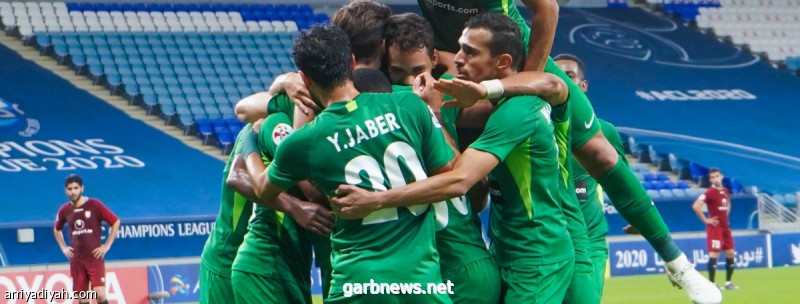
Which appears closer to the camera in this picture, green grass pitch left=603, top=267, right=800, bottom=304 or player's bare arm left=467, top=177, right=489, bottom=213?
player's bare arm left=467, top=177, right=489, bottom=213

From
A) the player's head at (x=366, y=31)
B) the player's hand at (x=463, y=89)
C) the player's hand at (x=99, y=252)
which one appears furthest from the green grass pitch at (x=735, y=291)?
the player's hand at (x=463, y=89)

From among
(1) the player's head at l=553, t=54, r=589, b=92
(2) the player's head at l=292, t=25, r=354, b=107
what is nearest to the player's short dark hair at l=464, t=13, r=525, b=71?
(2) the player's head at l=292, t=25, r=354, b=107

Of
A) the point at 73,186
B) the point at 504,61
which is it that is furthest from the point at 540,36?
the point at 73,186

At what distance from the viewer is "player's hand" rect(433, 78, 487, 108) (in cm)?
582

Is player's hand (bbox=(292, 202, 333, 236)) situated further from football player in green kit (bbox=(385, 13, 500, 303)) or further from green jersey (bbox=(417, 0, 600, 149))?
green jersey (bbox=(417, 0, 600, 149))

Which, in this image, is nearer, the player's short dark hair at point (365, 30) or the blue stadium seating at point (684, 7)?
the player's short dark hair at point (365, 30)

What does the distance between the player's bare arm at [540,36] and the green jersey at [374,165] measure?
3.32ft

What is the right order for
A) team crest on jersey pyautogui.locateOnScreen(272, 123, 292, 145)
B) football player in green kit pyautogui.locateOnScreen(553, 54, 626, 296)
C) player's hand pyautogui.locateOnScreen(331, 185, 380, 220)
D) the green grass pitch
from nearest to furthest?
player's hand pyautogui.locateOnScreen(331, 185, 380, 220) < team crest on jersey pyautogui.locateOnScreen(272, 123, 292, 145) < football player in green kit pyautogui.locateOnScreen(553, 54, 626, 296) < the green grass pitch

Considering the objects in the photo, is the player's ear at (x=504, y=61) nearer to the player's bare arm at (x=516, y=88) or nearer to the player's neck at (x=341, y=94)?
the player's bare arm at (x=516, y=88)

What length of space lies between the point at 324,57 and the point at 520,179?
1283 mm

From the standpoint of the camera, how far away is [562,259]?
251 inches

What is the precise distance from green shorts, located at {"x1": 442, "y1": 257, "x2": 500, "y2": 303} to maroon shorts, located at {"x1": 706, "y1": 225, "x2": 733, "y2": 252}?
14476 millimetres

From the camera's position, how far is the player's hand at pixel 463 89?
19.1 feet

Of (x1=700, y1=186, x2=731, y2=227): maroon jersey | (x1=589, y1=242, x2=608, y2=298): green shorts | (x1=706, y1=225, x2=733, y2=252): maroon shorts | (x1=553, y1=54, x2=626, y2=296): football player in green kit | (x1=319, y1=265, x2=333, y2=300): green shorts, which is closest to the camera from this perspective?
(x1=319, y1=265, x2=333, y2=300): green shorts
